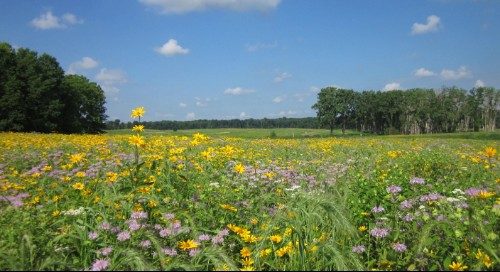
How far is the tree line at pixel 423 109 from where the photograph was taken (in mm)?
117938

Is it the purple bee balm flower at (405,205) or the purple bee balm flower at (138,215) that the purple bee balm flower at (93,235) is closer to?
the purple bee balm flower at (138,215)

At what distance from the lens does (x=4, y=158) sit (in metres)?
10.0

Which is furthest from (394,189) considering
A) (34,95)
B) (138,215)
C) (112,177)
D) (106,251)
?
(34,95)

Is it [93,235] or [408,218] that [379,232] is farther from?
[93,235]

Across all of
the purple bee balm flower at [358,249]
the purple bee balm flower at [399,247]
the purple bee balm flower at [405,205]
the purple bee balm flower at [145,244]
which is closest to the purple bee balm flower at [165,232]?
the purple bee balm flower at [145,244]

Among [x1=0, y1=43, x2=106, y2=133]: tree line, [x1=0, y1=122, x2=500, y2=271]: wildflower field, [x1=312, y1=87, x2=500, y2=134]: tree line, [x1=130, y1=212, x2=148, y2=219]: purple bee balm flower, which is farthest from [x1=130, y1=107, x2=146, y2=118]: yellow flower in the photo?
[x1=312, y1=87, x2=500, y2=134]: tree line

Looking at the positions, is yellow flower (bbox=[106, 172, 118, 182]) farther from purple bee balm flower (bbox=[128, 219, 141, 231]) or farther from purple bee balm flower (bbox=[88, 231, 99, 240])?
purple bee balm flower (bbox=[88, 231, 99, 240])

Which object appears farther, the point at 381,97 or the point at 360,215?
the point at 381,97

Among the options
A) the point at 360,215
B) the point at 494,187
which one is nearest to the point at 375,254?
the point at 360,215

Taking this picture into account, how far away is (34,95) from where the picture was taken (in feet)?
168

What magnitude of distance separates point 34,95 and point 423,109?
102122 millimetres

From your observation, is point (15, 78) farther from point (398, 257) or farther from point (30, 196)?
point (398, 257)

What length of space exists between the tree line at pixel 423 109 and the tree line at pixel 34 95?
71980 millimetres

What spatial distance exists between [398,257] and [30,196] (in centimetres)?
423
